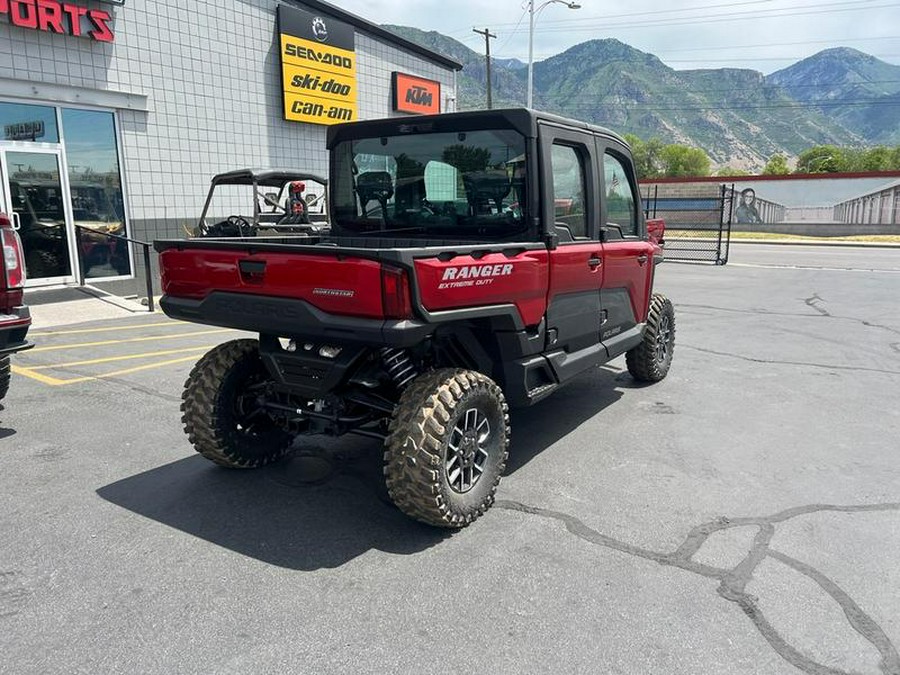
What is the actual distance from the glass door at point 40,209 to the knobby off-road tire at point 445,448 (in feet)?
33.7

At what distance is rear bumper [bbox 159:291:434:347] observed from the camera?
307cm

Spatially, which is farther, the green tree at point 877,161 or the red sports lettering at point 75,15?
the green tree at point 877,161

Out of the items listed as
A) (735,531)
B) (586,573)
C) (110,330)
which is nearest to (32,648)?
(586,573)

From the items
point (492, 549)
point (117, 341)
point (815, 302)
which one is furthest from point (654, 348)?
point (815, 302)

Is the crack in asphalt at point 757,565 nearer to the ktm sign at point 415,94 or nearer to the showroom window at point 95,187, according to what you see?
the showroom window at point 95,187

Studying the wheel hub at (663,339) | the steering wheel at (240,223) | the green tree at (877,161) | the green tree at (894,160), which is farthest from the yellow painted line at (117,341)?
the green tree at (894,160)

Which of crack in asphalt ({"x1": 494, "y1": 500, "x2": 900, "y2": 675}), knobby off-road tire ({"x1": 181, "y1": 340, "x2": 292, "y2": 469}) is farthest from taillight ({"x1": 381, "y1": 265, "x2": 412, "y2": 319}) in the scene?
Answer: knobby off-road tire ({"x1": 181, "y1": 340, "x2": 292, "y2": 469})

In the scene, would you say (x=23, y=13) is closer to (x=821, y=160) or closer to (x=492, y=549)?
(x=492, y=549)

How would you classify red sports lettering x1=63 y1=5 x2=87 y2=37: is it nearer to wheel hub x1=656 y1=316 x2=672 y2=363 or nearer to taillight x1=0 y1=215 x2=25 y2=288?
taillight x1=0 y1=215 x2=25 y2=288

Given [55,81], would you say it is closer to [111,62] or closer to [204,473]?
[111,62]

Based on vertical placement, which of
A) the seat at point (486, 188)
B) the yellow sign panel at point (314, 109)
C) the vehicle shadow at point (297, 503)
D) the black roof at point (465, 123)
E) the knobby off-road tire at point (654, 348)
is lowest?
the vehicle shadow at point (297, 503)

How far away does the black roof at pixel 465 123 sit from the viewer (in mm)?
4027

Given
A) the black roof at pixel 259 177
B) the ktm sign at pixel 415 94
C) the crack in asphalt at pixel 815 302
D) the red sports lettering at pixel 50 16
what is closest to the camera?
the red sports lettering at pixel 50 16

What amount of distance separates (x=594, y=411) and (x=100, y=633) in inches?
161
